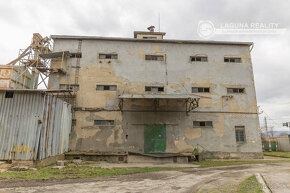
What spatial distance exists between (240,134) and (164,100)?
284 inches

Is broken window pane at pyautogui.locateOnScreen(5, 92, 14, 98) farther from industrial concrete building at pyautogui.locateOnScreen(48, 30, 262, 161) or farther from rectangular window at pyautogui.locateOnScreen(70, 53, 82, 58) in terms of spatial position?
rectangular window at pyautogui.locateOnScreen(70, 53, 82, 58)

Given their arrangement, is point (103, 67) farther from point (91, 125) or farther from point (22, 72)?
point (22, 72)

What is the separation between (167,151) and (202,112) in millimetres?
4490

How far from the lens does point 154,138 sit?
14.9 metres

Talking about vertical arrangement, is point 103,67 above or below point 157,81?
above

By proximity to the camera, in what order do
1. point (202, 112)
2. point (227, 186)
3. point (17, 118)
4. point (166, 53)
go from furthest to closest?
point (166, 53) < point (202, 112) < point (17, 118) < point (227, 186)

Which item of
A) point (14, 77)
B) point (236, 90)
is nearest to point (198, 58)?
point (236, 90)

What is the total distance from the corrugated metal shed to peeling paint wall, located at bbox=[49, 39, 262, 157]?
4611 mm

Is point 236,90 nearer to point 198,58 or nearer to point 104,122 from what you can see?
point 198,58

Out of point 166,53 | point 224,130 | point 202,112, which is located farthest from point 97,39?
point 224,130

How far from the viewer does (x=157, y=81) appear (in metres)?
16.2

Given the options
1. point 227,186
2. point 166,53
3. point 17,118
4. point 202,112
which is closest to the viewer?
point 227,186

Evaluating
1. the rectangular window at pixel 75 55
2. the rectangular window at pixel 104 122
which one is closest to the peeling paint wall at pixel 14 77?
the rectangular window at pixel 75 55

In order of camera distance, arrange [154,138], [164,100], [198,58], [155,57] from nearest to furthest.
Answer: [154,138] < [164,100] < [155,57] < [198,58]
